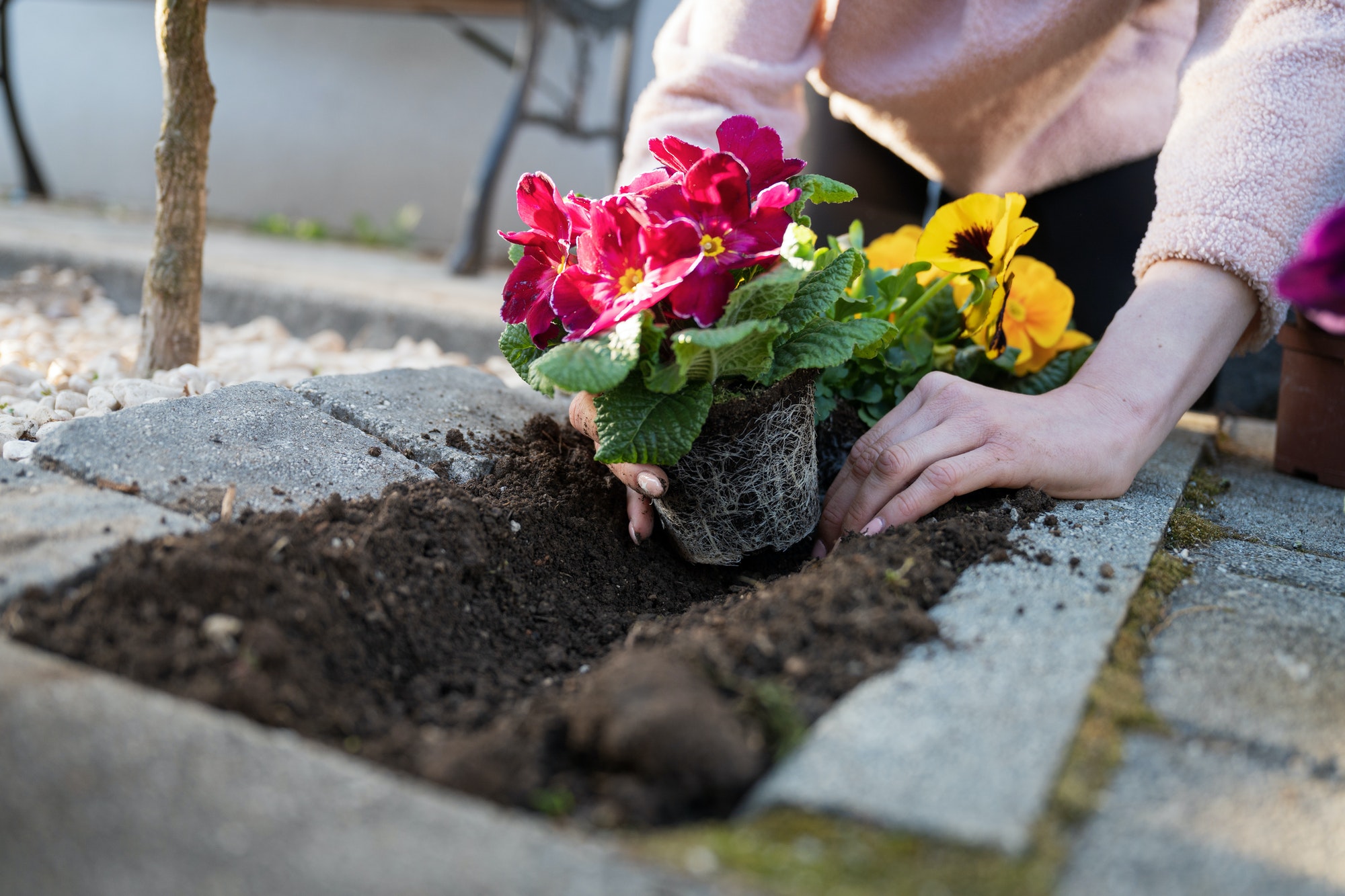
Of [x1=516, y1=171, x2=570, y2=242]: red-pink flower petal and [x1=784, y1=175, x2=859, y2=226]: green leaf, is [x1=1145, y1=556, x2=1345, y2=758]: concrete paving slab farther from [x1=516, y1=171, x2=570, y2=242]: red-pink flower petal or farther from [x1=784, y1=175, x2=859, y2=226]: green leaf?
[x1=516, y1=171, x2=570, y2=242]: red-pink flower petal

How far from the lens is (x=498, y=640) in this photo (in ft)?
3.48

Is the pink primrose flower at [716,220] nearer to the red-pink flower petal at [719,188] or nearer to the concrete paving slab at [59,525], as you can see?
the red-pink flower petal at [719,188]

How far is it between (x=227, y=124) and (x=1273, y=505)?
5.94 m

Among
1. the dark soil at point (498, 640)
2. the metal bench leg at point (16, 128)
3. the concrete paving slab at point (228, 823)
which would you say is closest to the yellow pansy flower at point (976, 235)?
the dark soil at point (498, 640)

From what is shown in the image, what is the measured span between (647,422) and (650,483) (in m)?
0.13

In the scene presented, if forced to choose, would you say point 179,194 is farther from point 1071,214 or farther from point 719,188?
point 1071,214

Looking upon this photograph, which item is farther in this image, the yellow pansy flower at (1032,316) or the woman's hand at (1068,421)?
the yellow pansy flower at (1032,316)

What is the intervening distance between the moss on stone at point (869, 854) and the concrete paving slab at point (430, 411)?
2.70 feet

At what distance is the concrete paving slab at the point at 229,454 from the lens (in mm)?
1104

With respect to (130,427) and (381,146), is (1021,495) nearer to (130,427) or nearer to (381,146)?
(130,427)

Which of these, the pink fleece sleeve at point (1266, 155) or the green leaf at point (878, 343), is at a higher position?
the pink fleece sleeve at point (1266, 155)

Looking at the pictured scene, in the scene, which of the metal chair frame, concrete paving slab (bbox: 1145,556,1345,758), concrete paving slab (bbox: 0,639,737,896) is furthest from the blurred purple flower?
the metal chair frame

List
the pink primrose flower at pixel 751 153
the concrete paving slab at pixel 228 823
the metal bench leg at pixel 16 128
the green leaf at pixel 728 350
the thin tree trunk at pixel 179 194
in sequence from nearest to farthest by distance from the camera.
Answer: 1. the concrete paving slab at pixel 228 823
2. the green leaf at pixel 728 350
3. the pink primrose flower at pixel 751 153
4. the thin tree trunk at pixel 179 194
5. the metal bench leg at pixel 16 128

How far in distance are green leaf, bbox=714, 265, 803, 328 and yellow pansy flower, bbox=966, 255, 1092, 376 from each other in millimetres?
617
